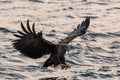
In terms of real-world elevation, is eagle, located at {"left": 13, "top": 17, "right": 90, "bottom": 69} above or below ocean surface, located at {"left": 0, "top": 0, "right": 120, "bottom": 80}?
above

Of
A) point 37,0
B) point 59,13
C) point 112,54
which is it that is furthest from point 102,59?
point 37,0

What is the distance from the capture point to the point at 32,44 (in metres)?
11.1

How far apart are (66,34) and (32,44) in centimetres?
Result: 392

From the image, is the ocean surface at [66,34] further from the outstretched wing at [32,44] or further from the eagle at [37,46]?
the outstretched wing at [32,44]

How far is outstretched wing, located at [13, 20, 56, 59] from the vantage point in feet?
35.7

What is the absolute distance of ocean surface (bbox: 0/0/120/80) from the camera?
12.1m

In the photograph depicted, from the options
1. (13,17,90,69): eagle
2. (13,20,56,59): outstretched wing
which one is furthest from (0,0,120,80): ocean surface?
(13,20,56,59): outstretched wing

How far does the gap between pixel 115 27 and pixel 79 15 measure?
1476mm

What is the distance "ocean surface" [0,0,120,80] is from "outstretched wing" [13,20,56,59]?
28.3 inches

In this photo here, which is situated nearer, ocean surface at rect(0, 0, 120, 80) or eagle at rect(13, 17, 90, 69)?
eagle at rect(13, 17, 90, 69)

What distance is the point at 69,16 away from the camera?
16766 mm

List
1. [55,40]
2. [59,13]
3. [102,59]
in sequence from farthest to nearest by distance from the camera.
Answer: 1. [59,13]
2. [55,40]
3. [102,59]

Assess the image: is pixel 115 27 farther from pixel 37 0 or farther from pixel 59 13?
pixel 37 0

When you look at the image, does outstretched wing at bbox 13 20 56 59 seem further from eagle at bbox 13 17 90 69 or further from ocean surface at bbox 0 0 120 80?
ocean surface at bbox 0 0 120 80
